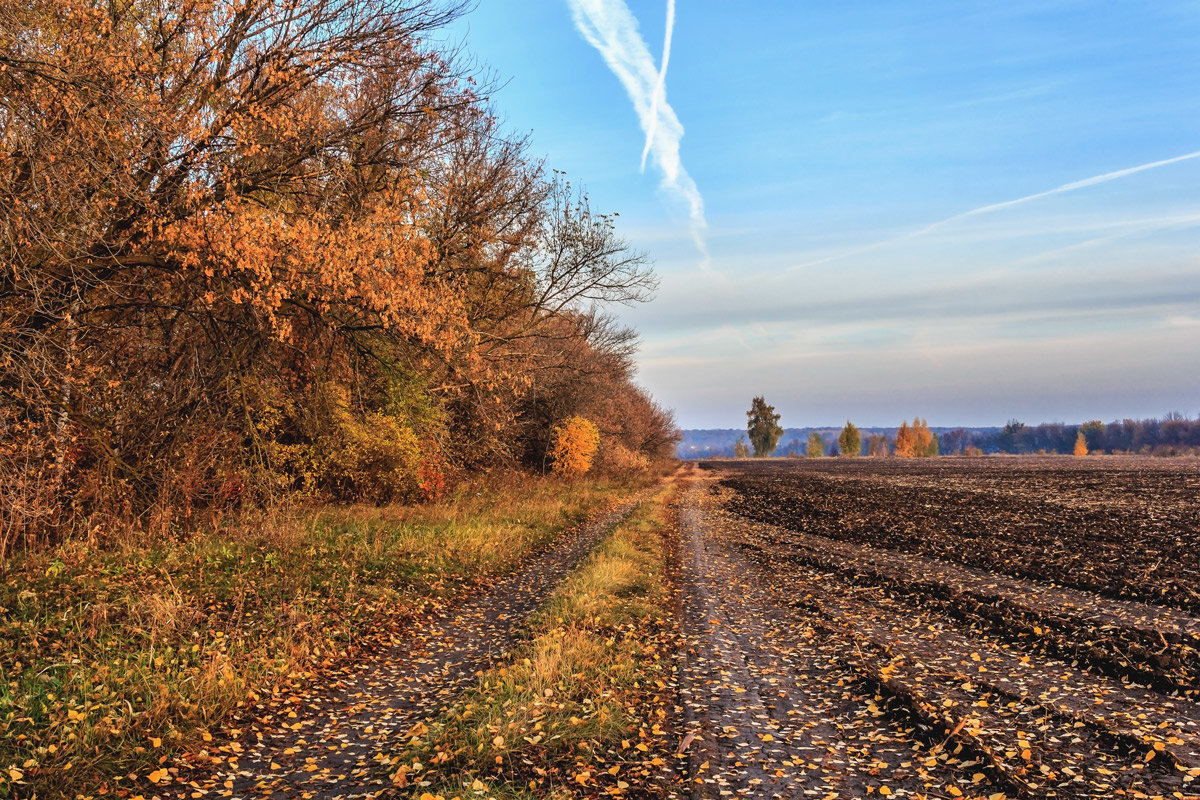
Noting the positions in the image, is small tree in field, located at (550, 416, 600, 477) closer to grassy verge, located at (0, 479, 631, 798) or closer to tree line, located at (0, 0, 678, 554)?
tree line, located at (0, 0, 678, 554)

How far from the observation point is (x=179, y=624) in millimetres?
8594

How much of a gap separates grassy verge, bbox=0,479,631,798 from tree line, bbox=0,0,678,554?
5.47ft

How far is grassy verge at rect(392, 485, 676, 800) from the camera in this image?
19.0 ft

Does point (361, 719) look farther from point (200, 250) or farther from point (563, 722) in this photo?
point (200, 250)

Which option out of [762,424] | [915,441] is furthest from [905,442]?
[762,424]

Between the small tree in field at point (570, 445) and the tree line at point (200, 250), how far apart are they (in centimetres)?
1941

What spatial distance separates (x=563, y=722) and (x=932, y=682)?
447cm

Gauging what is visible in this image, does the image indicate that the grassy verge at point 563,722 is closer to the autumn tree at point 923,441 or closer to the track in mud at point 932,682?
the track in mud at point 932,682

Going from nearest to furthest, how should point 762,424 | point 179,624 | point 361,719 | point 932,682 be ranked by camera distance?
point 361,719, point 932,682, point 179,624, point 762,424

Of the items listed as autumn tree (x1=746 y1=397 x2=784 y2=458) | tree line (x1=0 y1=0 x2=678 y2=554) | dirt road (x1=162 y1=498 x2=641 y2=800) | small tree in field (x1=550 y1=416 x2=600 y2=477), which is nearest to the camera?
dirt road (x1=162 y1=498 x2=641 y2=800)

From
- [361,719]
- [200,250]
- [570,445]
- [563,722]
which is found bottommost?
[361,719]

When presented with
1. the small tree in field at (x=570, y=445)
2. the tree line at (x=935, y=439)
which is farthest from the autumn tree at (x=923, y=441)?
the small tree in field at (x=570, y=445)

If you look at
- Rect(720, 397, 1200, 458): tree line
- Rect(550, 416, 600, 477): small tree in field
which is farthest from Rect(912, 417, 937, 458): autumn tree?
Rect(550, 416, 600, 477): small tree in field

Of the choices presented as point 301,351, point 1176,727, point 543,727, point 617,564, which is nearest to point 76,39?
point 301,351
